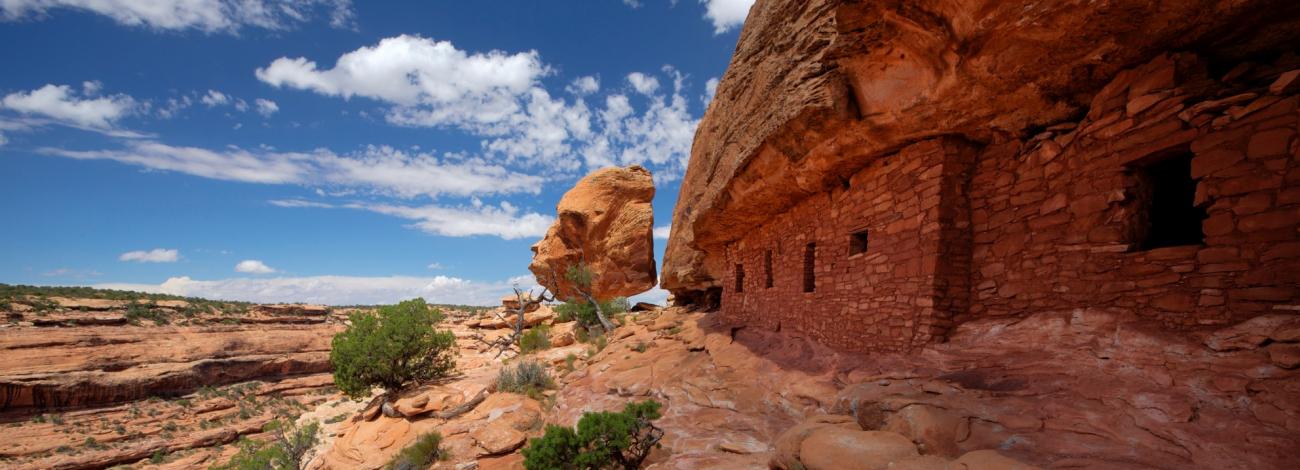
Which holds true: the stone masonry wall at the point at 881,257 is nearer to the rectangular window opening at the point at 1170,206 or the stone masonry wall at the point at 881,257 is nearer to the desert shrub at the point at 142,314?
the rectangular window opening at the point at 1170,206

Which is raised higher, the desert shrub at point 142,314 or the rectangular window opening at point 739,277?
the rectangular window opening at point 739,277

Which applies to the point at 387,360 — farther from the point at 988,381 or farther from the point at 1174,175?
the point at 1174,175

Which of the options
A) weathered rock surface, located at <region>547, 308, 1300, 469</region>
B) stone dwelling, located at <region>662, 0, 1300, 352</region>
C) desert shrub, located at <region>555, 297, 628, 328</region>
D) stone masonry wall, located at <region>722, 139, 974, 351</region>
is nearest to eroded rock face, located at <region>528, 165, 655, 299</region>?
desert shrub, located at <region>555, 297, 628, 328</region>

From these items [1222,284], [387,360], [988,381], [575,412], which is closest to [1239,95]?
[1222,284]

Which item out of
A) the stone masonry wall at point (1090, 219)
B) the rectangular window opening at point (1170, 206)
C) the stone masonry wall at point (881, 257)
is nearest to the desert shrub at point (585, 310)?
the stone masonry wall at point (881, 257)

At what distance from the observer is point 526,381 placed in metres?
11.3

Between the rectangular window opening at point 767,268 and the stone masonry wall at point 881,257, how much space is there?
0.98m

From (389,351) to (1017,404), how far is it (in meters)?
14.7

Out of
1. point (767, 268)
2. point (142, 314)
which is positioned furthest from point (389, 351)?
point (142, 314)

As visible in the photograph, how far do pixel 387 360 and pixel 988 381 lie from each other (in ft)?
47.4

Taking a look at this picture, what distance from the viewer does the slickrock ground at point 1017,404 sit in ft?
9.66

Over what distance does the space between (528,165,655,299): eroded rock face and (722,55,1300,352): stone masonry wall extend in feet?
56.9

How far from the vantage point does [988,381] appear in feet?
14.2

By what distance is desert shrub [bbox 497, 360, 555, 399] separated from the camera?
10945 millimetres
